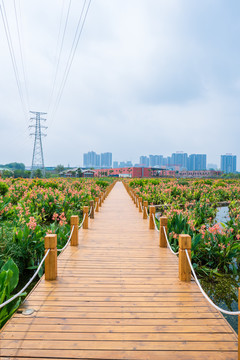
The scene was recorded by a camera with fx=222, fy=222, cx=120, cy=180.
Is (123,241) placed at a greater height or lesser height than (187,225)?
lesser

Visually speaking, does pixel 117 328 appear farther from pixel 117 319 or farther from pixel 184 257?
pixel 184 257

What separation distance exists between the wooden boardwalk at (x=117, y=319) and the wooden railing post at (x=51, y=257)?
0.11 metres

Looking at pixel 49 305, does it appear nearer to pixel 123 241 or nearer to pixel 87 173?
pixel 123 241

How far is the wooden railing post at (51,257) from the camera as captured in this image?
319 centimetres

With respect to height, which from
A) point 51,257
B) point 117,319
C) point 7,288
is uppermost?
point 51,257

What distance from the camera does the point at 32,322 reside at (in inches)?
91.4

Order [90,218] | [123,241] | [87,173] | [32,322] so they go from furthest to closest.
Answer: [87,173]
[90,218]
[123,241]
[32,322]

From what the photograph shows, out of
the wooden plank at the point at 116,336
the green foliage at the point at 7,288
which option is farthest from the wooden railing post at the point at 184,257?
the green foliage at the point at 7,288

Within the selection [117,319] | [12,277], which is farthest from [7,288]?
[117,319]

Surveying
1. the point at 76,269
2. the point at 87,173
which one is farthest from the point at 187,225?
→ the point at 87,173

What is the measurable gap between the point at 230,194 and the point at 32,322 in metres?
15.9

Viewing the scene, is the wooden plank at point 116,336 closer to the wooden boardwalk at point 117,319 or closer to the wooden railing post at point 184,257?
the wooden boardwalk at point 117,319

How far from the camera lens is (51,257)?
3.23m

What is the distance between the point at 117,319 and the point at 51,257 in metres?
1.34
